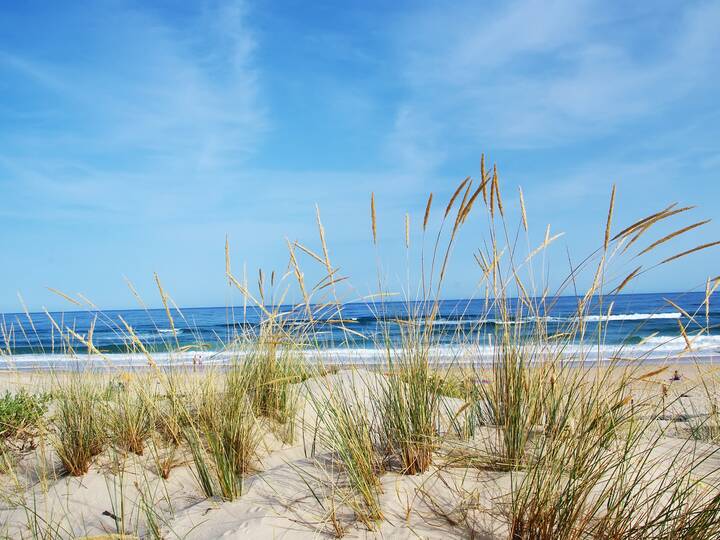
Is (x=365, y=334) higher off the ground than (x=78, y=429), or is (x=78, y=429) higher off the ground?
(x=365, y=334)

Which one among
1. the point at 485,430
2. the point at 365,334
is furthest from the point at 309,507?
the point at 365,334

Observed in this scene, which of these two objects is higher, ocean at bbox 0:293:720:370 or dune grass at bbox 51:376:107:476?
ocean at bbox 0:293:720:370

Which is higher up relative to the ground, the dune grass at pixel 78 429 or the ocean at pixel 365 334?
the ocean at pixel 365 334

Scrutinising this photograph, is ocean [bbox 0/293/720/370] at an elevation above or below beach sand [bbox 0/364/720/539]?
above

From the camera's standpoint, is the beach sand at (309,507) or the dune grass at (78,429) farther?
the dune grass at (78,429)

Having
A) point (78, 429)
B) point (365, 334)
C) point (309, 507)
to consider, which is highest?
point (365, 334)

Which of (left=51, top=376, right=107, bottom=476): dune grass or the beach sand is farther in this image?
(left=51, top=376, right=107, bottom=476): dune grass

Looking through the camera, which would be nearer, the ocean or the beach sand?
the beach sand

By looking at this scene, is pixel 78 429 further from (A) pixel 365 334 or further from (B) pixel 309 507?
(A) pixel 365 334

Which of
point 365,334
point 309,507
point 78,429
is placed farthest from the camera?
point 365,334

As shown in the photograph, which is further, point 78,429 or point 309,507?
point 78,429

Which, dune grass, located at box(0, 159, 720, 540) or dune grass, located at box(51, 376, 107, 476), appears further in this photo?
dune grass, located at box(51, 376, 107, 476)

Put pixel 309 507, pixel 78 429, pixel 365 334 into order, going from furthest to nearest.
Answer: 1. pixel 365 334
2. pixel 78 429
3. pixel 309 507

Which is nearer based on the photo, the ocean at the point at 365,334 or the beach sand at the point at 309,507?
the beach sand at the point at 309,507
